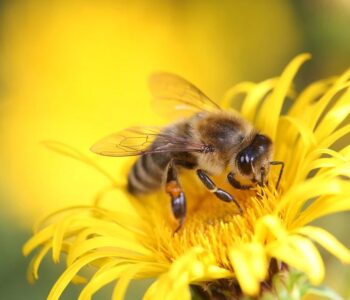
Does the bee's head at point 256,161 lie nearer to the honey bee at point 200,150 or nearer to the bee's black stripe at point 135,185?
the honey bee at point 200,150

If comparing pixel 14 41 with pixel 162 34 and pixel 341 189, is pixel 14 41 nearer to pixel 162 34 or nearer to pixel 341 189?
pixel 162 34

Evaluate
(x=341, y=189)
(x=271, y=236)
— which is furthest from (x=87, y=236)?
(x=341, y=189)

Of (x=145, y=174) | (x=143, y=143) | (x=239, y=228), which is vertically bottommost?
(x=239, y=228)

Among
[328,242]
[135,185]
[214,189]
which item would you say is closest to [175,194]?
[214,189]

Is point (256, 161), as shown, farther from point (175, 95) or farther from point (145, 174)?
point (175, 95)

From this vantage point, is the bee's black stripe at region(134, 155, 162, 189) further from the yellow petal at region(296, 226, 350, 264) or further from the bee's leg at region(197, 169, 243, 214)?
the yellow petal at region(296, 226, 350, 264)

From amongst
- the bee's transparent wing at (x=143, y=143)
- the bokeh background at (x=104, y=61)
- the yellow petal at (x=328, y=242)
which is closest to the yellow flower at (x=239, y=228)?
the yellow petal at (x=328, y=242)
